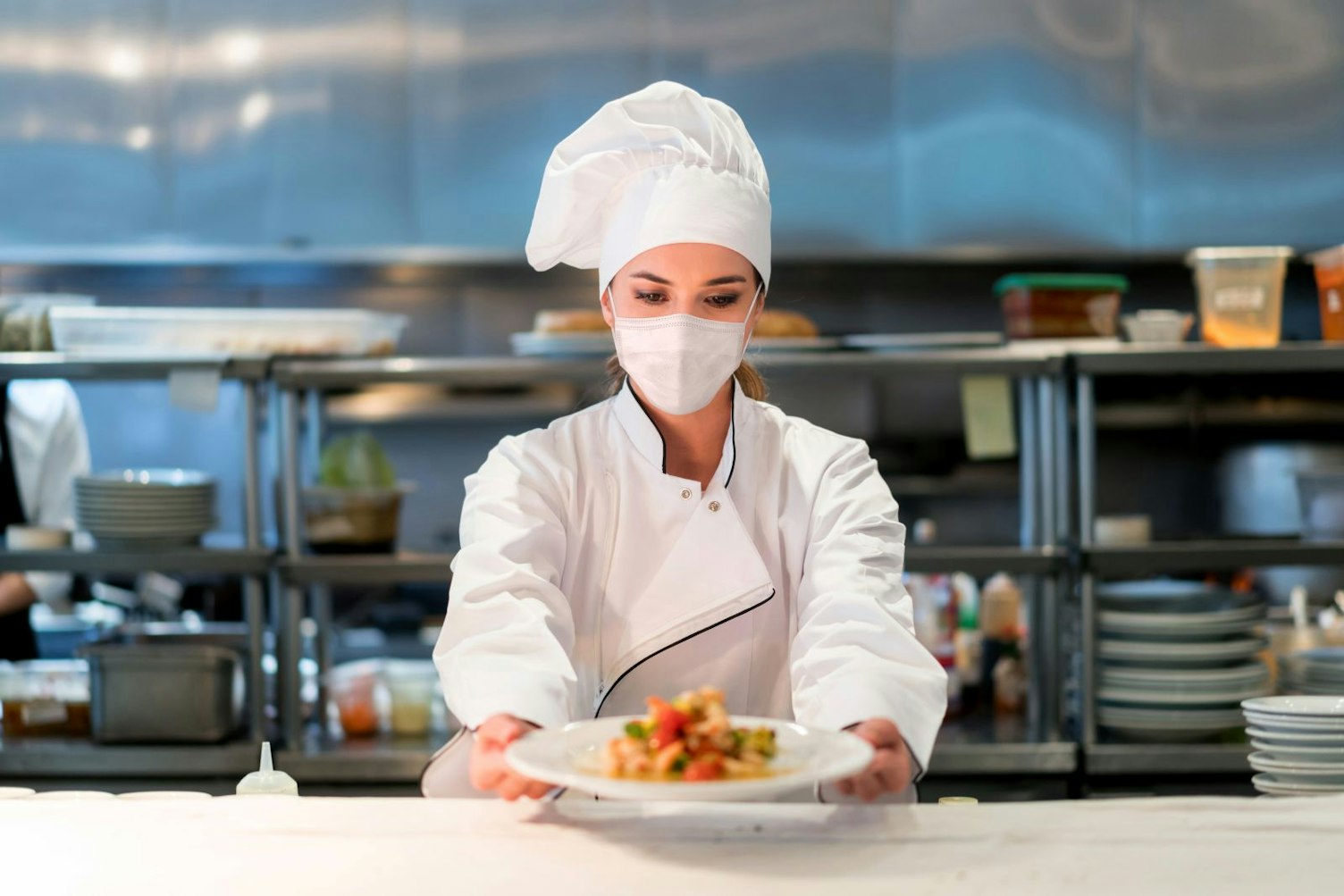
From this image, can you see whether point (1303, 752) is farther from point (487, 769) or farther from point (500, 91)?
point (500, 91)

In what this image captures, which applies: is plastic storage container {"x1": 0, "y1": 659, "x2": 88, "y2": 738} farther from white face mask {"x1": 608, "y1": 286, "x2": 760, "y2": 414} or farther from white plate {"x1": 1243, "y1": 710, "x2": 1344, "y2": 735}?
white plate {"x1": 1243, "y1": 710, "x2": 1344, "y2": 735}

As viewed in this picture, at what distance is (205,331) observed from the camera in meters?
2.92

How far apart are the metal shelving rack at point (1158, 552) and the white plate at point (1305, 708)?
1334mm

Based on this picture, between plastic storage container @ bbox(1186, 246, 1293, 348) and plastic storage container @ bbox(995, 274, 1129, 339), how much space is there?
20 centimetres

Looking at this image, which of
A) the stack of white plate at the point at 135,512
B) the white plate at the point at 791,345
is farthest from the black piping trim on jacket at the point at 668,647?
the stack of white plate at the point at 135,512

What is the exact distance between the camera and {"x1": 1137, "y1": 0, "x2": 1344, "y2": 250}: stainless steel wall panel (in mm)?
3928

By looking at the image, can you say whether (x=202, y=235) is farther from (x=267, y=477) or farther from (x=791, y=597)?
(x=791, y=597)

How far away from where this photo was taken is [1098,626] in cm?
288

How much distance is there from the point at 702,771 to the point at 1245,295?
7.48 feet

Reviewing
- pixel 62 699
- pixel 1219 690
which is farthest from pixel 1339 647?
pixel 62 699

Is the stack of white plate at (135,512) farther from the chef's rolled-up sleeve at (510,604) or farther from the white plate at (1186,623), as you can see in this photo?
the white plate at (1186,623)

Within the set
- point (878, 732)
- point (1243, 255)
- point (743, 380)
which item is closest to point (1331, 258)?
point (1243, 255)

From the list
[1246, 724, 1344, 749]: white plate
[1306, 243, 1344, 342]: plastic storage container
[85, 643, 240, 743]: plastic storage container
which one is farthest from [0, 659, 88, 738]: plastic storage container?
[1306, 243, 1344, 342]: plastic storage container

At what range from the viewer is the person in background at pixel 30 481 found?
10.5 ft
